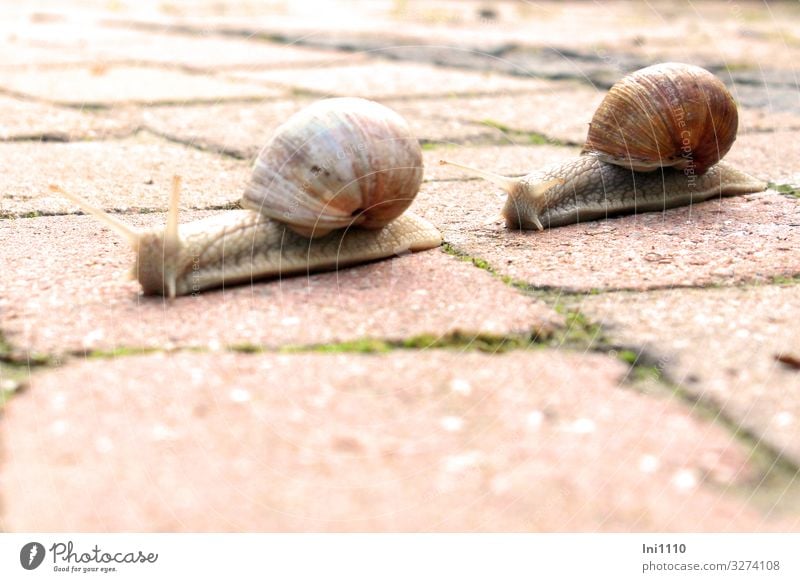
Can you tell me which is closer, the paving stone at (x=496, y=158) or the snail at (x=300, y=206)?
the snail at (x=300, y=206)

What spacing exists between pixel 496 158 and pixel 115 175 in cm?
101

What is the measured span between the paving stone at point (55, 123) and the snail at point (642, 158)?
1.35m

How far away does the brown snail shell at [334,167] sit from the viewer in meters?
1.82

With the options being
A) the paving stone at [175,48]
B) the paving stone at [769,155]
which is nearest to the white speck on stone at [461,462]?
the paving stone at [769,155]

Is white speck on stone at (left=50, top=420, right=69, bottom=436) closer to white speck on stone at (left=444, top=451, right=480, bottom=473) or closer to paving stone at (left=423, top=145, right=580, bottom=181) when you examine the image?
white speck on stone at (left=444, top=451, right=480, bottom=473)

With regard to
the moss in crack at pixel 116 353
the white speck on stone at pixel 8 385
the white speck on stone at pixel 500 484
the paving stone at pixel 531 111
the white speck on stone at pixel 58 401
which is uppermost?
the white speck on stone at pixel 500 484

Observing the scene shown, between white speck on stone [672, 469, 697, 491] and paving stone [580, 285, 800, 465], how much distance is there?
13 cm

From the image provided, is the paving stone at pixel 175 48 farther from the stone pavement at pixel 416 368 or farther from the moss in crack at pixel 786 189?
the moss in crack at pixel 786 189

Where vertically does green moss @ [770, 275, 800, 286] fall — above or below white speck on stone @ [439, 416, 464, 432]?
above

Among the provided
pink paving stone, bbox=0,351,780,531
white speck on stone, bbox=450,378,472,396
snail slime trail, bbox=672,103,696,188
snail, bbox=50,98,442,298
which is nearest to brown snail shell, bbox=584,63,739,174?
snail slime trail, bbox=672,103,696,188

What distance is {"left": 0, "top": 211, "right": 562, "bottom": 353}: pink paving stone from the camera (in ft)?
5.10

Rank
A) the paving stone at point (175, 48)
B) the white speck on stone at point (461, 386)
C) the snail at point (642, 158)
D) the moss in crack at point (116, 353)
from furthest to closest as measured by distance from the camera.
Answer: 1. the paving stone at point (175, 48)
2. the snail at point (642, 158)
3. the moss in crack at point (116, 353)
4. the white speck on stone at point (461, 386)

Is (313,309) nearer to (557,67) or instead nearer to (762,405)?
(762,405)

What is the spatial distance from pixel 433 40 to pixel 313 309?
4.07 m
